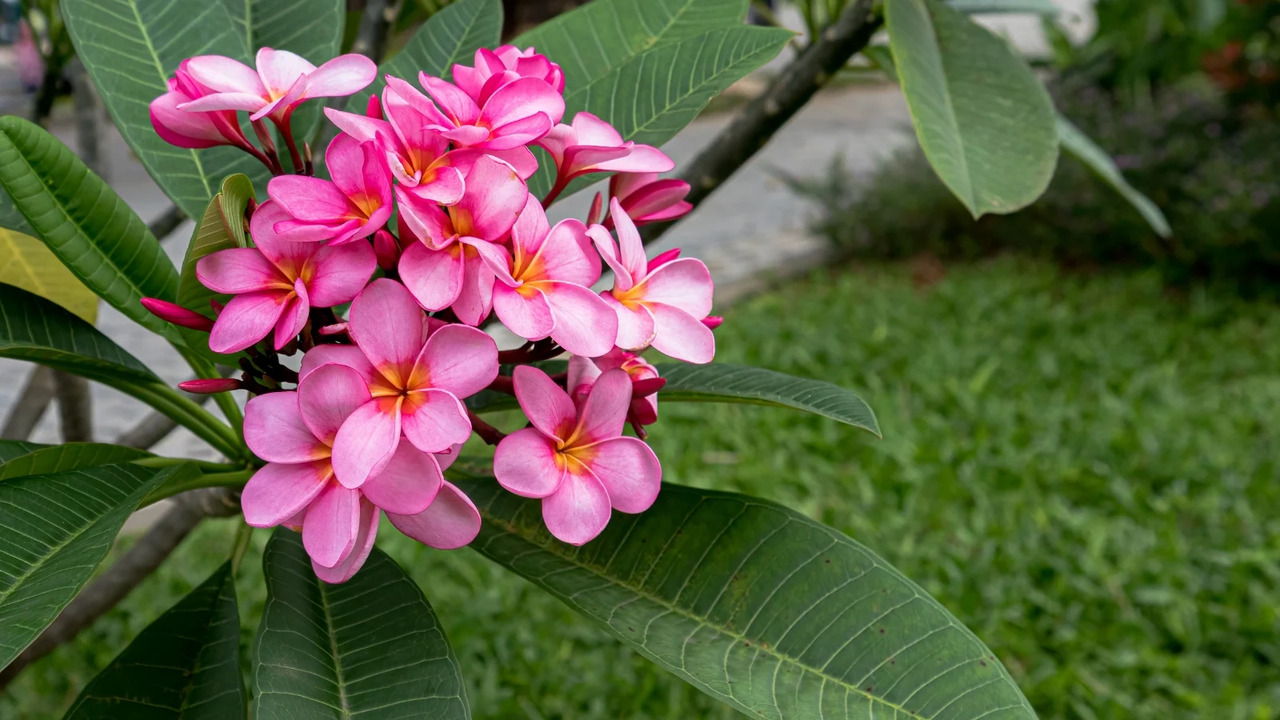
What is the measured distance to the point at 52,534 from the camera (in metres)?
0.47

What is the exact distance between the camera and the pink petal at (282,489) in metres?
0.43

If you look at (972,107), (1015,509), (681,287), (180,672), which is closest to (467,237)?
(681,287)

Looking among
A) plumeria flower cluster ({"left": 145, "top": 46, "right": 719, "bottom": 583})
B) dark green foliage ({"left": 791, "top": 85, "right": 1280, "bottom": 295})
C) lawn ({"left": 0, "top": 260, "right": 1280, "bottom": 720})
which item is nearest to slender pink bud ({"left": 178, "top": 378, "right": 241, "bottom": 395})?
plumeria flower cluster ({"left": 145, "top": 46, "right": 719, "bottom": 583})

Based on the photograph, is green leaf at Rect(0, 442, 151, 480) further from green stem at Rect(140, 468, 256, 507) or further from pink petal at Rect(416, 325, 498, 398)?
pink petal at Rect(416, 325, 498, 398)

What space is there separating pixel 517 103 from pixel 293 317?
15 centimetres

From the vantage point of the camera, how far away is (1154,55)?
4258mm

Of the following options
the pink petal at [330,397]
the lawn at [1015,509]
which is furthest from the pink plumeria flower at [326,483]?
the lawn at [1015,509]

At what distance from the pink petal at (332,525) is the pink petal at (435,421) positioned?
4cm

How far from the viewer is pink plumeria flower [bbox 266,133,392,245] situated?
1.45 ft

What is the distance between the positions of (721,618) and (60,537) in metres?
0.33

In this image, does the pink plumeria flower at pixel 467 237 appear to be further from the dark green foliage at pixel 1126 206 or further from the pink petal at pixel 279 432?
the dark green foliage at pixel 1126 206

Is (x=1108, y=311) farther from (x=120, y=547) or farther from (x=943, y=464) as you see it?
(x=120, y=547)

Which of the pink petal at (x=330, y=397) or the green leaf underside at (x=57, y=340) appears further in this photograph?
the green leaf underside at (x=57, y=340)

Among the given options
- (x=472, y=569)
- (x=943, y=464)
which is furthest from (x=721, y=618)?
(x=943, y=464)
